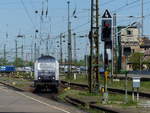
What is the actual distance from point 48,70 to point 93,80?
14.0 metres

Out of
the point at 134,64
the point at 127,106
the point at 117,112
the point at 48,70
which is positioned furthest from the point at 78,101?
the point at 134,64

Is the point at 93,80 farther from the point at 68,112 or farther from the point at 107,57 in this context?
the point at 68,112

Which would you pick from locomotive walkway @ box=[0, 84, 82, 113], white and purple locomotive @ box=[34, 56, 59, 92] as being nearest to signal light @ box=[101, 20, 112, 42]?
locomotive walkway @ box=[0, 84, 82, 113]

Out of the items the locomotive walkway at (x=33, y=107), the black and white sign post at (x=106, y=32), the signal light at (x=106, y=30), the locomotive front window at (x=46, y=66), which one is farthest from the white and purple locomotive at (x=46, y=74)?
the signal light at (x=106, y=30)

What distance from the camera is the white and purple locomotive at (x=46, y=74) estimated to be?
49.5 m

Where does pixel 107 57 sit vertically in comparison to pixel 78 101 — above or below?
above

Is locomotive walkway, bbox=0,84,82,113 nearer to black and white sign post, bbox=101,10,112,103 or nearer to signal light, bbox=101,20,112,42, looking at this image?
black and white sign post, bbox=101,10,112,103

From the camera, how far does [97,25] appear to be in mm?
35969

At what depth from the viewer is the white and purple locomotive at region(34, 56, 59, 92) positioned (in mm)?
49547

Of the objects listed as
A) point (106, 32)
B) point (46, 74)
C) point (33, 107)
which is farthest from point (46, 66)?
point (33, 107)

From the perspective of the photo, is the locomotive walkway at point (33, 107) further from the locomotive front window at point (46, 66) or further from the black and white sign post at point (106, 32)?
the locomotive front window at point (46, 66)

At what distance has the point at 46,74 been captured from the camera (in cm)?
5025

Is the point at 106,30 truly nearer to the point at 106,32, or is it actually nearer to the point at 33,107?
the point at 106,32

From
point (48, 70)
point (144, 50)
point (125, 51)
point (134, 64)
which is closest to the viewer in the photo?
point (125, 51)
